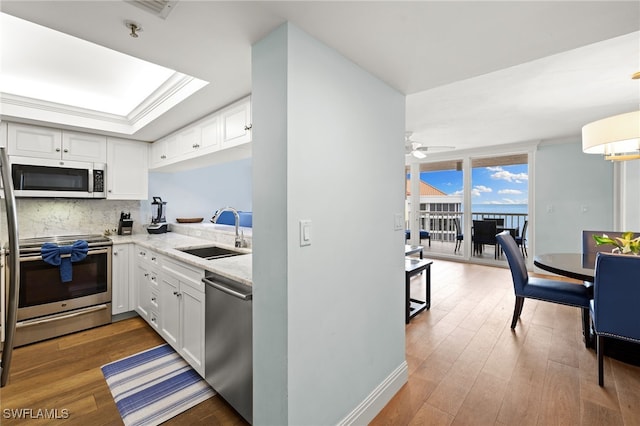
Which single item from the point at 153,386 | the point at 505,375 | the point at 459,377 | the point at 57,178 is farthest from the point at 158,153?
the point at 505,375

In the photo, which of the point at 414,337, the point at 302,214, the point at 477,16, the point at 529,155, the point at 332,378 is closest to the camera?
the point at 477,16

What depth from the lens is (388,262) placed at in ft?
6.27

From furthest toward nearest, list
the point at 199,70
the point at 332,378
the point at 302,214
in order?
the point at 199,70, the point at 332,378, the point at 302,214

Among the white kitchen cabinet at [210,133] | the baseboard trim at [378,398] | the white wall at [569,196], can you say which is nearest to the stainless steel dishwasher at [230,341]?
the baseboard trim at [378,398]

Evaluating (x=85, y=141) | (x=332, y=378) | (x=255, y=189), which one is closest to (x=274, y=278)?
(x=255, y=189)

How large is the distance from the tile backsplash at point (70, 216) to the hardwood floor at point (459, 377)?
1253 millimetres

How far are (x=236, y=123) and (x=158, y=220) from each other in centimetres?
241

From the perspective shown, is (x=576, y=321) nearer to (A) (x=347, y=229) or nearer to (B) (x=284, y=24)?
(A) (x=347, y=229)

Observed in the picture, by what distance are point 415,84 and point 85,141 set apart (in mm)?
3505

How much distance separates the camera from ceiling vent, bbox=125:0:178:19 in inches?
43.3

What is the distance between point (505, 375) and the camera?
6.90ft

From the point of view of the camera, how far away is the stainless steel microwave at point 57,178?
280 cm

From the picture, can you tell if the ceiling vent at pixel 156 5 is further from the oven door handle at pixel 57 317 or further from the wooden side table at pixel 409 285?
the oven door handle at pixel 57 317

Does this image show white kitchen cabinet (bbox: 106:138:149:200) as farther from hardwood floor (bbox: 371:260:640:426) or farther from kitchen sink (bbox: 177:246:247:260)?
hardwood floor (bbox: 371:260:640:426)
